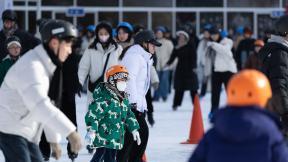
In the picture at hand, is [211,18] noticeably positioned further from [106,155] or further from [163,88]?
[106,155]

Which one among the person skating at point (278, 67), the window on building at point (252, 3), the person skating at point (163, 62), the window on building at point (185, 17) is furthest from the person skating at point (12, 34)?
the window on building at point (252, 3)

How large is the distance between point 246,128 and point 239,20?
26.5 metres

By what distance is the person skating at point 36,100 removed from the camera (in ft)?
19.9

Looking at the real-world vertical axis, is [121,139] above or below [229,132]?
below

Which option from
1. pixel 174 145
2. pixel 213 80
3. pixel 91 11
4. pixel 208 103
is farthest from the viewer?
pixel 91 11

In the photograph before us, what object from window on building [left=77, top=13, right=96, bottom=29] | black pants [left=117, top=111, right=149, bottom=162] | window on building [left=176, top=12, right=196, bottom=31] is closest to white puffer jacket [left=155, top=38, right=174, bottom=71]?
window on building [left=77, top=13, right=96, bottom=29]

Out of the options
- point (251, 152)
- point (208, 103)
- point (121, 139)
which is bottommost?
point (208, 103)

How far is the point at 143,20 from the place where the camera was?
3069 centimetres

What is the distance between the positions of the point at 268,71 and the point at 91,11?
21.5 m

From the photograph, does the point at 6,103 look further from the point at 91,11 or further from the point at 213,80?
the point at 91,11

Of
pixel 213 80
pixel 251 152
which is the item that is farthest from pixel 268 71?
pixel 213 80

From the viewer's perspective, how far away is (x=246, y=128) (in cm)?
504

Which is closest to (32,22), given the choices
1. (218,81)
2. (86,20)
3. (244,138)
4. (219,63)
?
(86,20)

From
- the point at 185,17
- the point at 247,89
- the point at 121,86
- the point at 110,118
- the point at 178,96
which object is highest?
the point at 247,89
